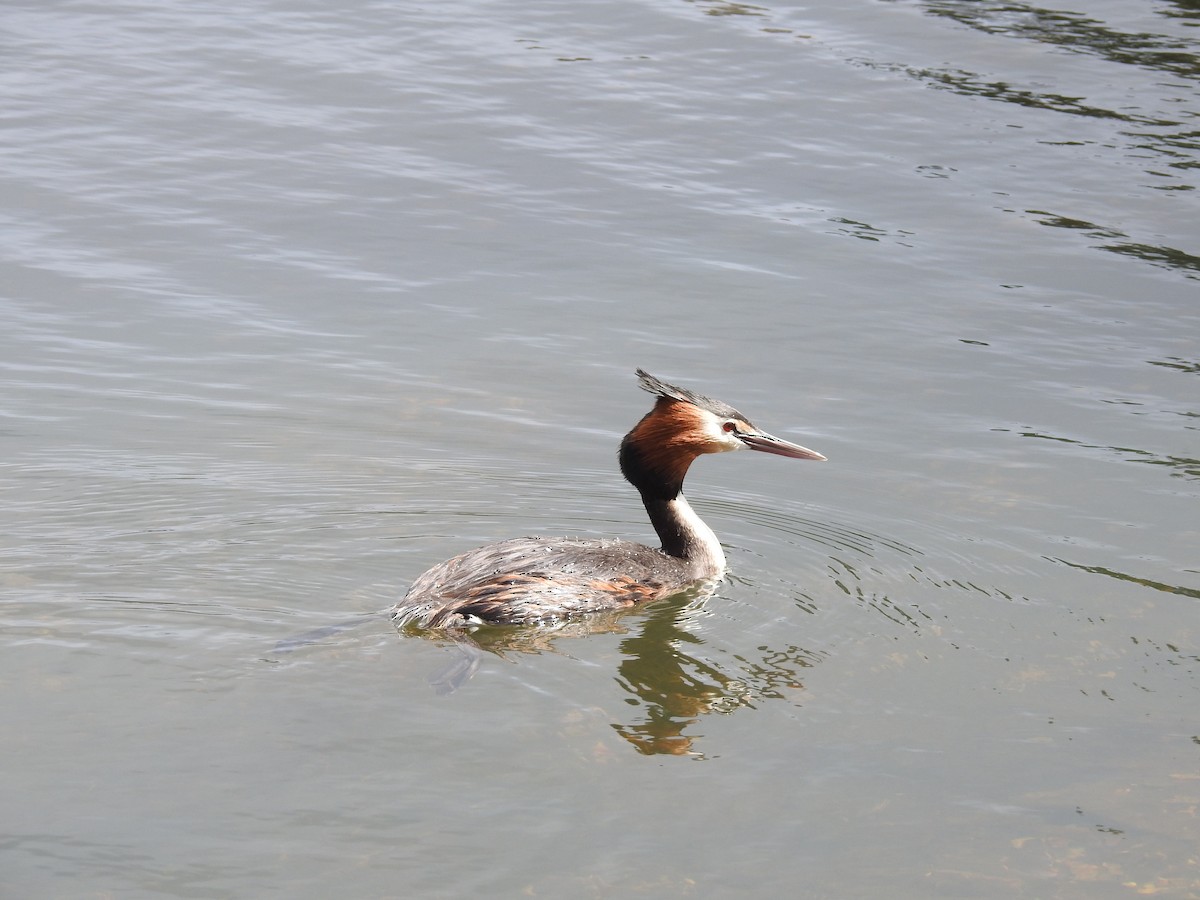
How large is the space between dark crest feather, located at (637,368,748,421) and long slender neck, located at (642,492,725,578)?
515mm

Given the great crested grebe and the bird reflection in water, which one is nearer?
the bird reflection in water

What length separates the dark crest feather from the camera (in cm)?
824

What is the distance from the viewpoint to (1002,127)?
16453mm

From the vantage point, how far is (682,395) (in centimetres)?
836

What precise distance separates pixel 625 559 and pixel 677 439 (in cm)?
82

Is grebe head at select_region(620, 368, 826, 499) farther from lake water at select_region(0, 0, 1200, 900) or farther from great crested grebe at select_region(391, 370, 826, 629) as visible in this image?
lake water at select_region(0, 0, 1200, 900)

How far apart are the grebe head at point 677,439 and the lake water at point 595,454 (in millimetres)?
536

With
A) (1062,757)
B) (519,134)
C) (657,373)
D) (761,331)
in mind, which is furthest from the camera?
(519,134)

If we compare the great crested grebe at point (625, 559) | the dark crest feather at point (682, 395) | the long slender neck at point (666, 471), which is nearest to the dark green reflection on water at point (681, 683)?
the great crested grebe at point (625, 559)

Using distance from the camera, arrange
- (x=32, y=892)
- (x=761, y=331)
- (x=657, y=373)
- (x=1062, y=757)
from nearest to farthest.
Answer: (x=32, y=892)
(x=1062, y=757)
(x=657, y=373)
(x=761, y=331)

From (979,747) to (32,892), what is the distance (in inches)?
145

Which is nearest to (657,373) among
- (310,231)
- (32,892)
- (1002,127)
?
(310,231)

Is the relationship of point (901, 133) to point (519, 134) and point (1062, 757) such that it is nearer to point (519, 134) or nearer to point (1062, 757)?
point (519, 134)

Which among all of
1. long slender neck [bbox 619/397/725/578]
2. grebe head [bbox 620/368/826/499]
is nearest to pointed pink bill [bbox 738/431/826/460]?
grebe head [bbox 620/368/826/499]
